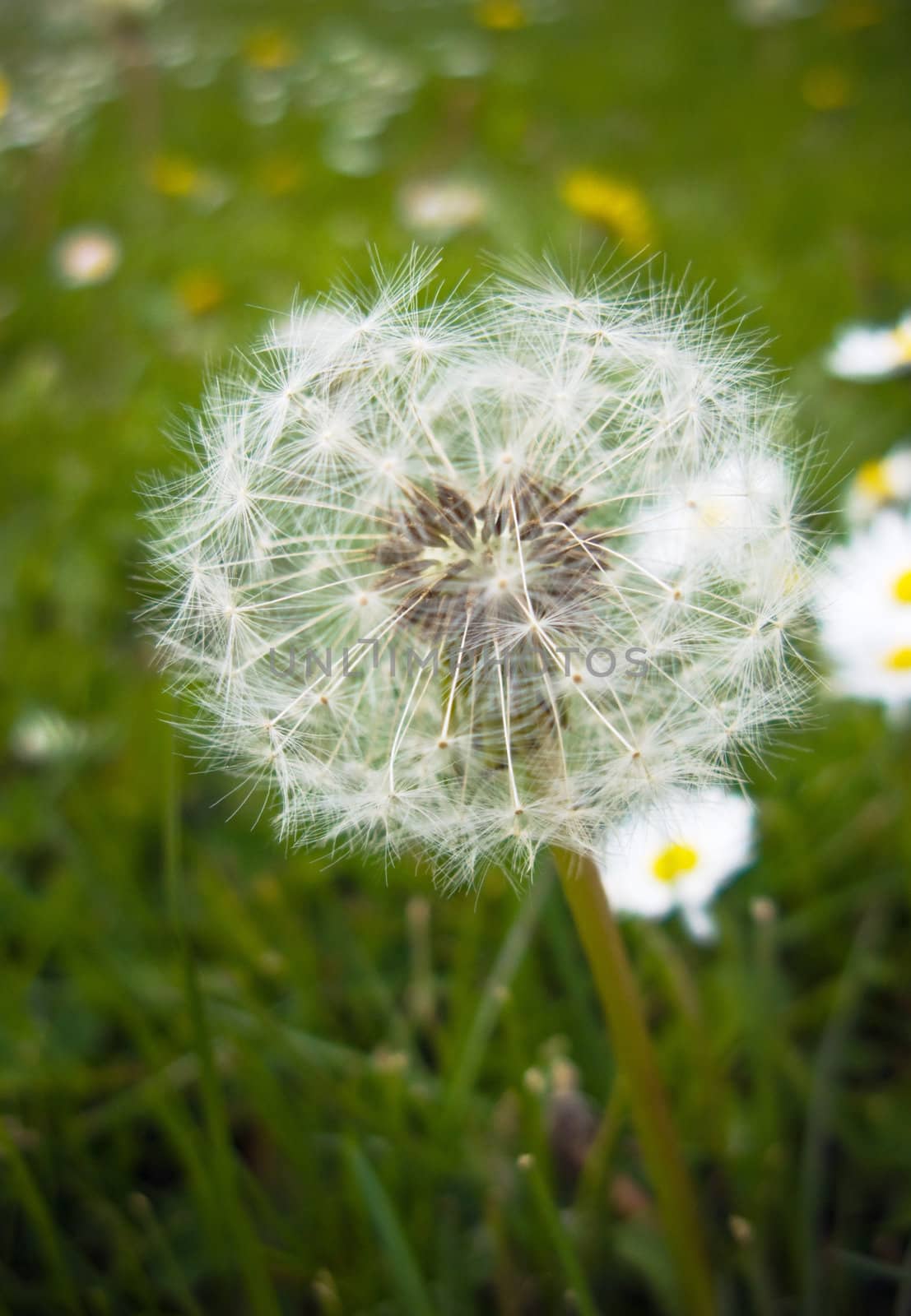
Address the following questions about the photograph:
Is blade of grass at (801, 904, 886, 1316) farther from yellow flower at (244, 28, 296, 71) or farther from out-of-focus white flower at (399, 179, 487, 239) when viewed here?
yellow flower at (244, 28, 296, 71)

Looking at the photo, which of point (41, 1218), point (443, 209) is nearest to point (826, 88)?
point (443, 209)

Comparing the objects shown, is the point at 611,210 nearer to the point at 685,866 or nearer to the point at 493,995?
the point at 685,866

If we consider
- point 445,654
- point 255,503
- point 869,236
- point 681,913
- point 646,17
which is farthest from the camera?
point 646,17

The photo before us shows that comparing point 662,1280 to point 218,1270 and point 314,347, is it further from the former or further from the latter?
point 314,347

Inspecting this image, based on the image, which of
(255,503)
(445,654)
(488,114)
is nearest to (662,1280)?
(445,654)

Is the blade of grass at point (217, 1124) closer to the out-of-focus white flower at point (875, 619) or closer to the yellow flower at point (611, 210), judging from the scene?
the out-of-focus white flower at point (875, 619)

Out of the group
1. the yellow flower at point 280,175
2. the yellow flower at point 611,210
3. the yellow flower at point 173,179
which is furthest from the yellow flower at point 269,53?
the yellow flower at point 611,210

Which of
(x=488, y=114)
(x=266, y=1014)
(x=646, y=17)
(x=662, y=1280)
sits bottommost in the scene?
(x=662, y=1280)
